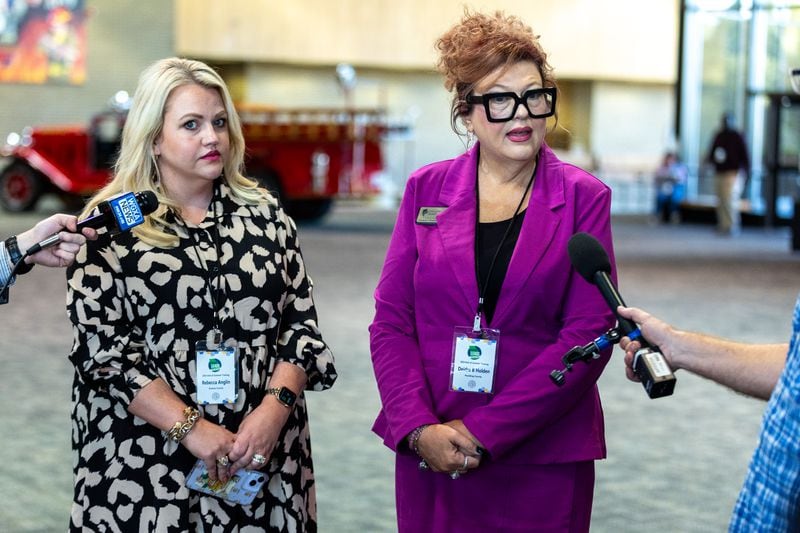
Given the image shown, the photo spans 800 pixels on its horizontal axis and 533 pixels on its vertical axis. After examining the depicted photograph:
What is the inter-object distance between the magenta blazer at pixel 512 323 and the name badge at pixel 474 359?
3 centimetres

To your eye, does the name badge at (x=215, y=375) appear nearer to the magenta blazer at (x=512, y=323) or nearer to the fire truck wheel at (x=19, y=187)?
the magenta blazer at (x=512, y=323)

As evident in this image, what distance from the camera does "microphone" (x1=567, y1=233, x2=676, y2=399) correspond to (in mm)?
1997

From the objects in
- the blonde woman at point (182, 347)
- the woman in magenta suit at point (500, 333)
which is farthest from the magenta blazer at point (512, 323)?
the blonde woman at point (182, 347)

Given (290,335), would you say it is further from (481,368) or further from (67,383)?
(67,383)

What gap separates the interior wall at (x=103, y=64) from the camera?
24.3 metres

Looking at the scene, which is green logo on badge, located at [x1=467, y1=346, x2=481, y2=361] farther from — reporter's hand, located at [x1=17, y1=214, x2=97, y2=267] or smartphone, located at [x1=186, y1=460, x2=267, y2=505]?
reporter's hand, located at [x1=17, y1=214, x2=97, y2=267]

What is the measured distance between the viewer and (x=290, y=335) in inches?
125

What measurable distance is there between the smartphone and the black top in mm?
685

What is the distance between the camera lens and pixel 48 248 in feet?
9.20

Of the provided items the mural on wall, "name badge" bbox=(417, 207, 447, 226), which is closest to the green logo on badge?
"name badge" bbox=(417, 207, 447, 226)

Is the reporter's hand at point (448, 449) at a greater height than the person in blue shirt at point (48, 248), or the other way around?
the person in blue shirt at point (48, 248)

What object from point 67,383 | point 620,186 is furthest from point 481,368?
point 620,186

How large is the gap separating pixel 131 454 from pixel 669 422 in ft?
14.3

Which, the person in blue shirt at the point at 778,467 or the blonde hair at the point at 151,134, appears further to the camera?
the blonde hair at the point at 151,134
